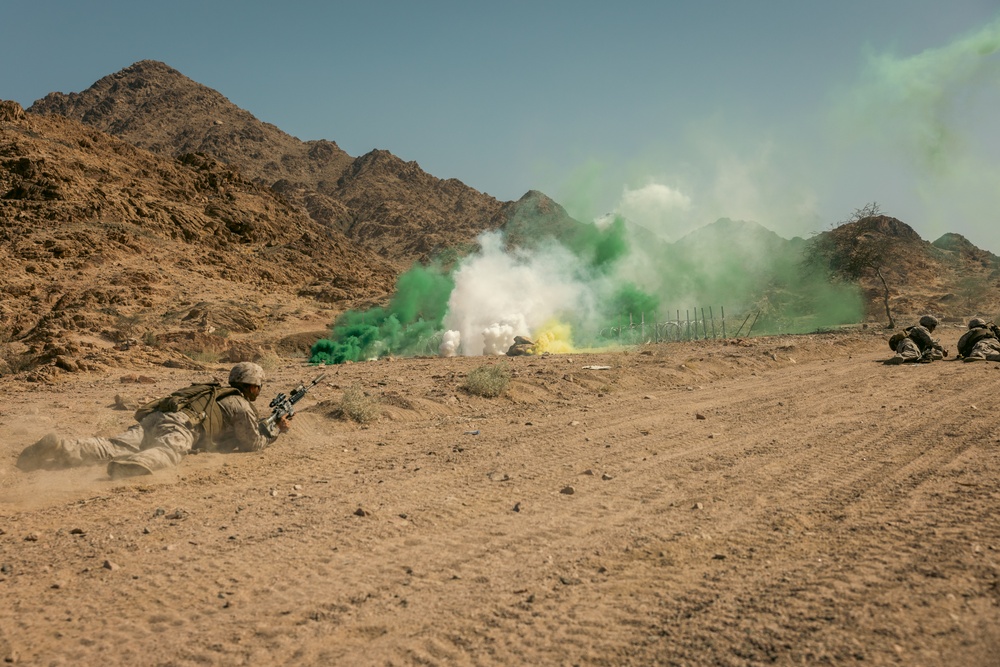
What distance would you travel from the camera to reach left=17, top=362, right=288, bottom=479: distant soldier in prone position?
281 inches

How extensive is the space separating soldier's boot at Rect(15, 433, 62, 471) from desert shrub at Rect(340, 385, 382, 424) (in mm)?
3783

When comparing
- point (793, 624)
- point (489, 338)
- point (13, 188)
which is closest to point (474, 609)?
point (793, 624)

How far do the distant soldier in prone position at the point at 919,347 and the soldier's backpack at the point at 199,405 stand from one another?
587 inches

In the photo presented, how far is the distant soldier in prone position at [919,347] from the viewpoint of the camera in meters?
16.1

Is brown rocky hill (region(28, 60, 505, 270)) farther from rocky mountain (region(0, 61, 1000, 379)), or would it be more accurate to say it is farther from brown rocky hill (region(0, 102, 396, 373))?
brown rocky hill (region(0, 102, 396, 373))

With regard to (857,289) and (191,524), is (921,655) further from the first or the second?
(857,289)

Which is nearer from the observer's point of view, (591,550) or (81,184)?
(591,550)

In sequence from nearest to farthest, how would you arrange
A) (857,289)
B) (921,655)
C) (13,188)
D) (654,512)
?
(921,655), (654,512), (13,188), (857,289)

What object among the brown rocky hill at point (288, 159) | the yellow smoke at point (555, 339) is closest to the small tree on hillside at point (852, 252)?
the yellow smoke at point (555, 339)

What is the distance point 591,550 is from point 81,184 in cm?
5010

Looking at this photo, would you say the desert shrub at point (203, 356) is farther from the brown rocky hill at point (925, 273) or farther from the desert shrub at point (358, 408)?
the brown rocky hill at point (925, 273)

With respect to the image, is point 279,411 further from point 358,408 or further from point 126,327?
point 126,327

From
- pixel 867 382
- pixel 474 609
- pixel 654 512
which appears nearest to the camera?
pixel 474 609

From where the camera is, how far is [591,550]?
4688 mm
